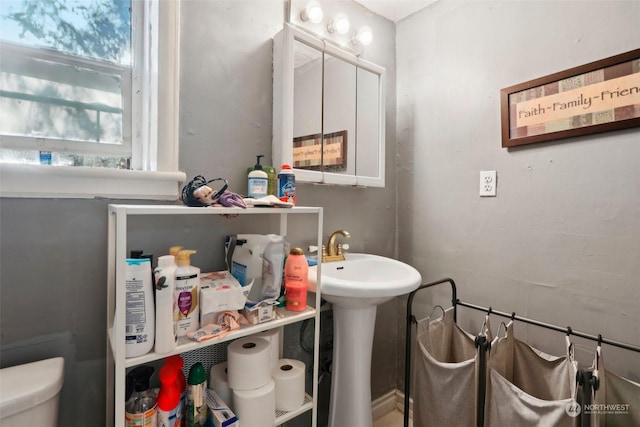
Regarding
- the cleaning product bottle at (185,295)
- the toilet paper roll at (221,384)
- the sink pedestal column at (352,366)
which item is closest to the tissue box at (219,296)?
the cleaning product bottle at (185,295)

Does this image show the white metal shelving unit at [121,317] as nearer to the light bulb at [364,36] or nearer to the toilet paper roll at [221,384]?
the toilet paper roll at [221,384]

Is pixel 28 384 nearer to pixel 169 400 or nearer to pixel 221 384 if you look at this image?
pixel 169 400

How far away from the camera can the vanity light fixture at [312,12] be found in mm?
1356

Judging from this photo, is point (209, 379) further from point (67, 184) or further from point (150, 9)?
point (150, 9)

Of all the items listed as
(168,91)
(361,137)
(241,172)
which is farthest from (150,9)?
(361,137)

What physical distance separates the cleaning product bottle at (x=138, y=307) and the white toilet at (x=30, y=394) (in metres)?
0.18

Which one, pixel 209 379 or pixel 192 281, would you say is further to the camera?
pixel 209 379

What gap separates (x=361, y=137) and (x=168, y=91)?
35.6 inches

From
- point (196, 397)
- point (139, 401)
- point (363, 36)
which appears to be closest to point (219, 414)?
point (196, 397)

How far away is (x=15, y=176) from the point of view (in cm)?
80

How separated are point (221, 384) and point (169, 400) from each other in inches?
7.2

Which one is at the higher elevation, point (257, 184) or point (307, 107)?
point (307, 107)

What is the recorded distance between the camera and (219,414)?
914 millimetres

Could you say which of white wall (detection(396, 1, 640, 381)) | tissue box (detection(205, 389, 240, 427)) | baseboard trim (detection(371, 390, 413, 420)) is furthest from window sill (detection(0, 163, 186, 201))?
baseboard trim (detection(371, 390, 413, 420))
